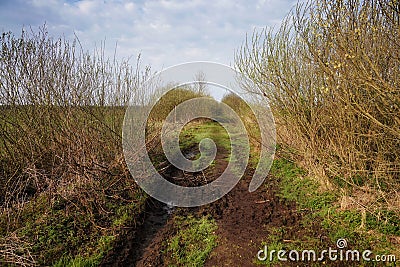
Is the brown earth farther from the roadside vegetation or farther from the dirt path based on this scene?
the roadside vegetation

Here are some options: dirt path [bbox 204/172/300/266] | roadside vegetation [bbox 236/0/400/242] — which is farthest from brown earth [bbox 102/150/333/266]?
roadside vegetation [bbox 236/0/400/242]

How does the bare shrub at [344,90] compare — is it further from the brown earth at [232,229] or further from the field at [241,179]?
the brown earth at [232,229]

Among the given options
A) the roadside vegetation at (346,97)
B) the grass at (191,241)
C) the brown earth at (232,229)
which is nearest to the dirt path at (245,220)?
the brown earth at (232,229)

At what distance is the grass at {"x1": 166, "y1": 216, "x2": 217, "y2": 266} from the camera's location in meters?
4.05

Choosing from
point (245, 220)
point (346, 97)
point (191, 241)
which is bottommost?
point (191, 241)

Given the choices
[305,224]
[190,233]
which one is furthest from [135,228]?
[305,224]

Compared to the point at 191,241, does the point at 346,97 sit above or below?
above

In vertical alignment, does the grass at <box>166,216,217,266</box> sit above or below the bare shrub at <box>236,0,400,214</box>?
below

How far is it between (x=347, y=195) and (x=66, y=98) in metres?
5.38

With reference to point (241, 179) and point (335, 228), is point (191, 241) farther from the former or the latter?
point (241, 179)

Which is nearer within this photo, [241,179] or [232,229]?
[232,229]

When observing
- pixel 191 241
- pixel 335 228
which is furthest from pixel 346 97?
pixel 191 241

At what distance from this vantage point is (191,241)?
4535 millimetres

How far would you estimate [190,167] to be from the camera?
354 inches
